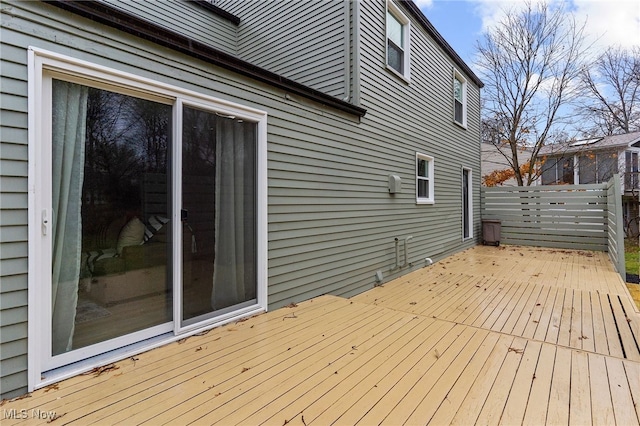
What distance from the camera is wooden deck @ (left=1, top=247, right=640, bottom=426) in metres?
1.76

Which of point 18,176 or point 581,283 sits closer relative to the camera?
point 18,176

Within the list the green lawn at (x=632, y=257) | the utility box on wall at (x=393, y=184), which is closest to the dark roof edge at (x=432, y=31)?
the utility box on wall at (x=393, y=184)

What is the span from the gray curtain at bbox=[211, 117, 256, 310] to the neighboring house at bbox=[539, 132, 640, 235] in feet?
50.1

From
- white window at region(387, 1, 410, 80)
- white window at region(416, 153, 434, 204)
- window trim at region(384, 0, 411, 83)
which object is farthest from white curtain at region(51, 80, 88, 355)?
white window at region(416, 153, 434, 204)

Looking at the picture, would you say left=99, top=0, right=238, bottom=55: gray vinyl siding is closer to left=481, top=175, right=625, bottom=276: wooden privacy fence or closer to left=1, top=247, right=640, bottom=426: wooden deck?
left=1, top=247, right=640, bottom=426: wooden deck

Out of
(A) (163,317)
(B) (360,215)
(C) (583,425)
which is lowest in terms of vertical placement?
(C) (583,425)

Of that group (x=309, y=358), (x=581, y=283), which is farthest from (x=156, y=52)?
(x=581, y=283)

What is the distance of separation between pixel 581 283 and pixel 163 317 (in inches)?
237

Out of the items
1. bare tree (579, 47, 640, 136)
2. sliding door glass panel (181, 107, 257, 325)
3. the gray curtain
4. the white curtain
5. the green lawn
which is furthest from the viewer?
bare tree (579, 47, 640, 136)

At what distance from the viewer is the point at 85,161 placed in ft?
7.17

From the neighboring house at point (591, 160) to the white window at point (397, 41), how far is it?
11498mm

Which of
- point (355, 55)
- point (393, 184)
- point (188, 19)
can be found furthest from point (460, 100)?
point (188, 19)

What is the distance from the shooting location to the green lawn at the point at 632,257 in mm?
6933

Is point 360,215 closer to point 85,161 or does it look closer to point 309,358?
point 309,358
